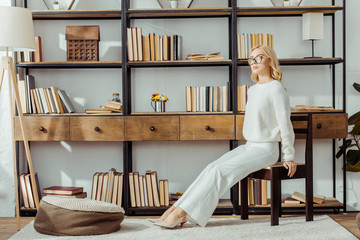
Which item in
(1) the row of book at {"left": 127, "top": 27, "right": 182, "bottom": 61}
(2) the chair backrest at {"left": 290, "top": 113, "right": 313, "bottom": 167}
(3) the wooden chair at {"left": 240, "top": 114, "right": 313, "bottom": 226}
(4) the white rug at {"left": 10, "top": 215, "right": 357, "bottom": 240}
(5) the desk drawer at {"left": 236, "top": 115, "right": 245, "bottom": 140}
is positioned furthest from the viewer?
(1) the row of book at {"left": 127, "top": 27, "right": 182, "bottom": 61}

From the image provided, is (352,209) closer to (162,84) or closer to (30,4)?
(162,84)

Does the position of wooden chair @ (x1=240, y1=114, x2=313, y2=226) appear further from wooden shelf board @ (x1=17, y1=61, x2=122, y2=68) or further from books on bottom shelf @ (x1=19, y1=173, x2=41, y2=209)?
books on bottom shelf @ (x1=19, y1=173, x2=41, y2=209)

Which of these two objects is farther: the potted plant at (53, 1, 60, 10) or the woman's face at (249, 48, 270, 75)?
the potted plant at (53, 1, 60, 10)

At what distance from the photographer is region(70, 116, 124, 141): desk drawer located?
3.93 meters

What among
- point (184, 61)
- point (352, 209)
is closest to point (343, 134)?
point (352, 209)

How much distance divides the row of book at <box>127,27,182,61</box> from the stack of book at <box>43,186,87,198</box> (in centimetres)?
125

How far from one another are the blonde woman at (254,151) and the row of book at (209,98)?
1.35 feet

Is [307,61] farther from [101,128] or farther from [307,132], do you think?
[101,128]

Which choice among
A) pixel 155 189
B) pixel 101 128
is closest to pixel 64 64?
pixel 101 128

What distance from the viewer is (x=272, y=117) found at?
11.5 ft

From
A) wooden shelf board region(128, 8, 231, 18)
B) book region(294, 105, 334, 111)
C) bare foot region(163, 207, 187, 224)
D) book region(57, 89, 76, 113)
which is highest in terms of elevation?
wooden shelf board region(128, 8, 231, 18)

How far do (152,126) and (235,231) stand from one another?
45.7 inches

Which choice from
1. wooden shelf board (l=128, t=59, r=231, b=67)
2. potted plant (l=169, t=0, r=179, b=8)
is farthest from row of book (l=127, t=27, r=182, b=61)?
potted plant (l=169, t=0, r=179, b=8)

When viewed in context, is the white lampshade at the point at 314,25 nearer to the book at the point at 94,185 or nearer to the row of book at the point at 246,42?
the row of book at the point at 246,42
